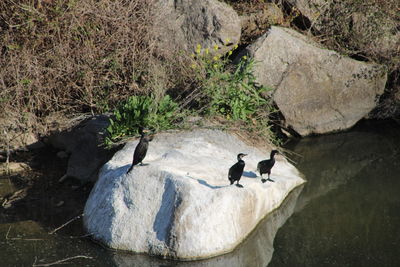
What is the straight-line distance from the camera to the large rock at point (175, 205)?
20.9ft

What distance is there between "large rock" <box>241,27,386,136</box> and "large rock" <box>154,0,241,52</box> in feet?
2.04

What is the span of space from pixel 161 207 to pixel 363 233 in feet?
8.81

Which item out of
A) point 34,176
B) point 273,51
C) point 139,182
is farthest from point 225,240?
point 273,51

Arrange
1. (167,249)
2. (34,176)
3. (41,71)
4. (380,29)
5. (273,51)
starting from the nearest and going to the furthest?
(167,249)
(34,176)
(41,71)
(273,51)
(380,29)

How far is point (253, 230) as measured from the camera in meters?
7.07

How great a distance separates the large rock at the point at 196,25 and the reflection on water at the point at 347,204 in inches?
98.7

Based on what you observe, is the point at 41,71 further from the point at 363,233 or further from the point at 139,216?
the point at 363,233

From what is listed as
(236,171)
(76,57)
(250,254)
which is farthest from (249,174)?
(76,57)

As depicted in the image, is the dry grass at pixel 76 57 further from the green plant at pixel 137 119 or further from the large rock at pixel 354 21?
the large rock at pixel 354 21

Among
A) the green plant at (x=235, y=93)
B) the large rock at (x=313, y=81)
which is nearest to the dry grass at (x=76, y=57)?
the green plant at (x=235, y=93)

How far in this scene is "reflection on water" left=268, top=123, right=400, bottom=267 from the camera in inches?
258

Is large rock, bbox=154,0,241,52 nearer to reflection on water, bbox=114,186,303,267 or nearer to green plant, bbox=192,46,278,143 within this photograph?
green plant, bbox=192,46,278,143

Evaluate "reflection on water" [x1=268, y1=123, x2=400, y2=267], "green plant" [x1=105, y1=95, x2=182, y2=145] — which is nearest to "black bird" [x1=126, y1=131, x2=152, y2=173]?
"green plant" [x1=105, y1=95, x2=182, y2=145]

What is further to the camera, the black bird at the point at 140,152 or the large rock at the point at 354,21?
the large rock at the point at 354,21
